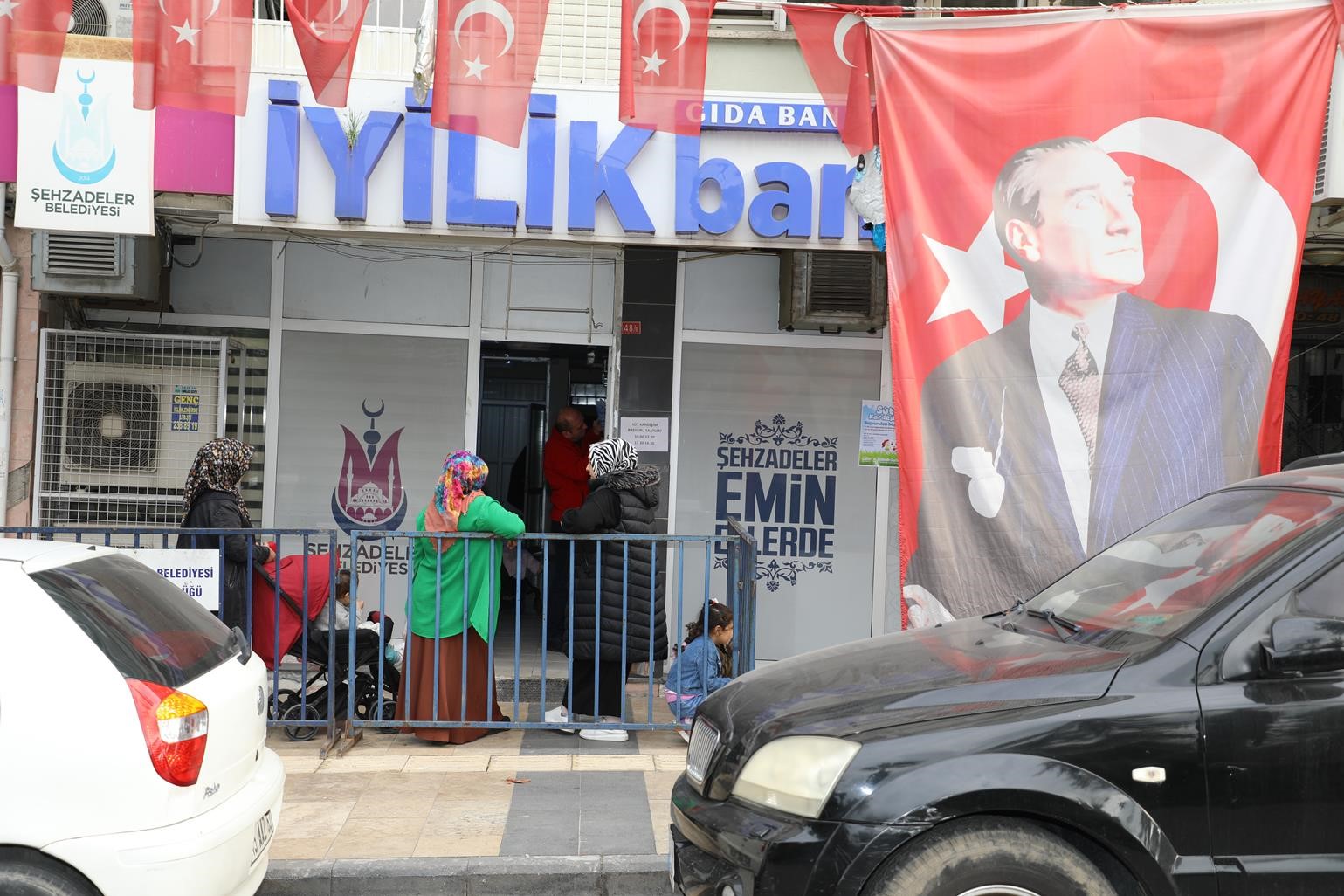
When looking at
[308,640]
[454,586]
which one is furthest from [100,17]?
[454,586]

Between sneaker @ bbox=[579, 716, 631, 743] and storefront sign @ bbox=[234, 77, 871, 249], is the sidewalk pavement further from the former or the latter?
storefront sign @ bbox=[234, 77, 871, 249]

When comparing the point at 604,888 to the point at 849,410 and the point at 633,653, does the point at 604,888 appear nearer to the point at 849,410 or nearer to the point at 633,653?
the point at 633,653

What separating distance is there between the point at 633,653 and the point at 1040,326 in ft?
10.4

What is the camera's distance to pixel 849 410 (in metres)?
9.89

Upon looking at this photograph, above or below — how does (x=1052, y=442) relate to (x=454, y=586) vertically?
above

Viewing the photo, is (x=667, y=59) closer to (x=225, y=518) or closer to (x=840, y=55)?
(x=840, y=55)

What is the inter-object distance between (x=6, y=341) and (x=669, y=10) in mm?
5288

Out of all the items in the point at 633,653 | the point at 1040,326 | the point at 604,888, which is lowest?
the point at 604,888

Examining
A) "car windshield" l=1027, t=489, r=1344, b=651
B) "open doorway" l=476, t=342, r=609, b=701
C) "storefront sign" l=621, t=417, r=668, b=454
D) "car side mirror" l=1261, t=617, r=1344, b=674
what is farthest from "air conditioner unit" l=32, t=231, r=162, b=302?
"car side mirror" l=1261, t=617, r=1344, b=674

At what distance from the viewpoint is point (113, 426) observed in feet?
29.0

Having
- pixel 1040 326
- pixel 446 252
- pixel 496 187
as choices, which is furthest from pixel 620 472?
pixel 446 252

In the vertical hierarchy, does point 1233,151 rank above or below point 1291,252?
above

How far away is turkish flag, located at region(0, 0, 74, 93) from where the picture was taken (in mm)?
6098

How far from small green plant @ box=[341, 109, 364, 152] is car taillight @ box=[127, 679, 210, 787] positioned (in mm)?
4811
